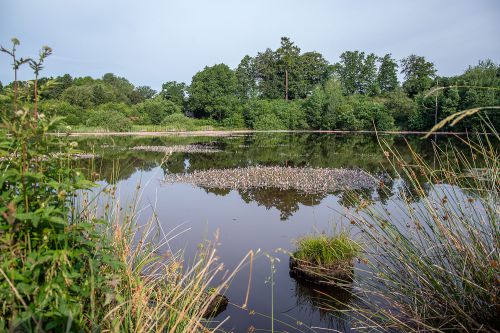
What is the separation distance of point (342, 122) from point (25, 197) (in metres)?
47.2

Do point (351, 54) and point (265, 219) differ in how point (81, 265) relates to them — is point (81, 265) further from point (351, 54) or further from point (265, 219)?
point (351, 54)

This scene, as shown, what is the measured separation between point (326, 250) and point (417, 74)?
53120 millimetres

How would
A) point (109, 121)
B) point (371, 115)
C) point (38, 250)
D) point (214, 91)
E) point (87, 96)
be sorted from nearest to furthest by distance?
point (38, 250), point (109, 121), point (371, 115), point (87, 96), point (214, 91)

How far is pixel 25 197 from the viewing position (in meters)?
1.65

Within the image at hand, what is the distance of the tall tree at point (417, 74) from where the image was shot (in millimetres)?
45750

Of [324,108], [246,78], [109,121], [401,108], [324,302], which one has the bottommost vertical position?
[324,302]

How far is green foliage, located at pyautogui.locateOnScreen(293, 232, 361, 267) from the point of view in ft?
15.4

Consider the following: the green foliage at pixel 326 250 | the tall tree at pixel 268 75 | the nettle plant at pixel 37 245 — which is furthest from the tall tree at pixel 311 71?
the nettle plant at pixel 37 245

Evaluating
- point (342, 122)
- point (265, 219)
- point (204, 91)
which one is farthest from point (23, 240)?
point (204, 91)

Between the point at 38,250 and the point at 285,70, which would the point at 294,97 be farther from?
the point at 38,250

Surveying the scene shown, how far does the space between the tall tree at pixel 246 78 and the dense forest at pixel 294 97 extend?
0.18 metres

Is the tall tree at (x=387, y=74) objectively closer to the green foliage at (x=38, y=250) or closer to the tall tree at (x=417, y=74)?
the tall tree at (x=417, y=74)

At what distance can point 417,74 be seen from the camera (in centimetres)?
5003

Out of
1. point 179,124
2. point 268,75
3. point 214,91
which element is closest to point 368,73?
point 268,75
